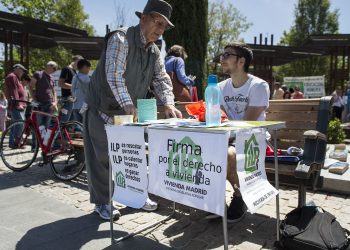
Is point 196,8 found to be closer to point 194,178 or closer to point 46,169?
point 46,169

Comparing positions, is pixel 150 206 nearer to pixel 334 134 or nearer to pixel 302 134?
pixel 302 134

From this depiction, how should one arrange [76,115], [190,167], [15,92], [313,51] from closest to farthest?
[190,167] < [76,115] < [15,92] < [313,51]

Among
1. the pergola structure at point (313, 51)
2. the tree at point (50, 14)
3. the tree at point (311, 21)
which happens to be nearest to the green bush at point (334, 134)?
the pergola structure at point (313, 51)

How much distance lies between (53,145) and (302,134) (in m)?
3.70

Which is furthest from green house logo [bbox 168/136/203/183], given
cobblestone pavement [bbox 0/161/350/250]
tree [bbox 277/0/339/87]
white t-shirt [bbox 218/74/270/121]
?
tree [bbox 277/0/339/87]

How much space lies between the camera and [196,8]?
956cm

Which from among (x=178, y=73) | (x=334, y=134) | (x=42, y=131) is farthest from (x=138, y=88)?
(x=334, y=134)

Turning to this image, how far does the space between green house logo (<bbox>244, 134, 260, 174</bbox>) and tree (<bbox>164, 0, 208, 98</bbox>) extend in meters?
6.97

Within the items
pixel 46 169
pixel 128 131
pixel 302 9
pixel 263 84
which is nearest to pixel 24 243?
pixel 128 131

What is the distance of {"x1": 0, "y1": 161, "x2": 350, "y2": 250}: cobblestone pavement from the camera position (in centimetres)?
310

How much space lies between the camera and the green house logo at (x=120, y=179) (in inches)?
113

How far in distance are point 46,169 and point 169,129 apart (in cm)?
430

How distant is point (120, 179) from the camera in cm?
291

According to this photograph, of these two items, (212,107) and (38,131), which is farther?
(38,131)
